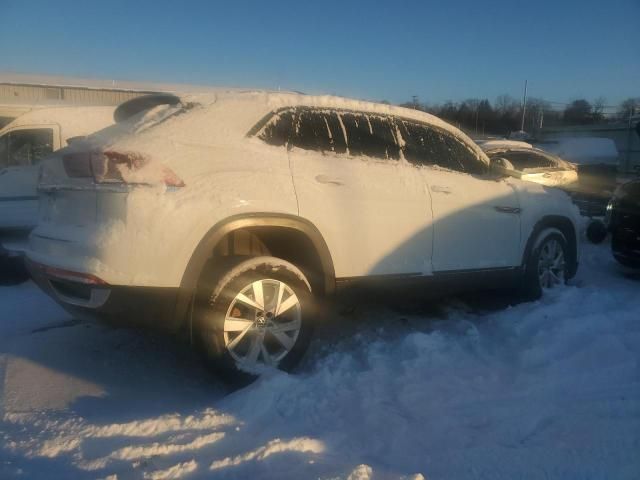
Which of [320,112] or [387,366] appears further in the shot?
[320,112]

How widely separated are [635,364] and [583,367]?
0.99ft

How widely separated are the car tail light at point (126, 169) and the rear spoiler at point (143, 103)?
0.78 meters

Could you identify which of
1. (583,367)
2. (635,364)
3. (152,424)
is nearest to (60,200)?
(152,424)

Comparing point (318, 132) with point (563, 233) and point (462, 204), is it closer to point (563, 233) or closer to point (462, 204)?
point (462, 204)

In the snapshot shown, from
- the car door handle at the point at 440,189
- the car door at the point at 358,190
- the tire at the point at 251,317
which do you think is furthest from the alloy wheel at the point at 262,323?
the car door handle at the point at 440,189

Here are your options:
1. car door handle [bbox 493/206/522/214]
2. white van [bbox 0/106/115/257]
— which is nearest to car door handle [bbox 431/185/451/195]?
car door handle [bbox 493/206/522/214]

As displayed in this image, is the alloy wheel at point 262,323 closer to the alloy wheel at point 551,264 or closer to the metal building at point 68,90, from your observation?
the alloy wheel at point 551,264

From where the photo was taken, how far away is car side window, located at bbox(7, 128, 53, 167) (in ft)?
22.0

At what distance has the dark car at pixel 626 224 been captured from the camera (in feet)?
21.5

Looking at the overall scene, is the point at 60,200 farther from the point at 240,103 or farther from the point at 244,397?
the point at 244,397

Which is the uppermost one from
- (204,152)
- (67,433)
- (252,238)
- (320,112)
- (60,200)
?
(320,112)

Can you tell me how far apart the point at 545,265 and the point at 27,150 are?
19.7ft

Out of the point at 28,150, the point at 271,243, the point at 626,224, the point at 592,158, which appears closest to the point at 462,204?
the point at 271,243

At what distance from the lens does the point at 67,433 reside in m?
2.76
